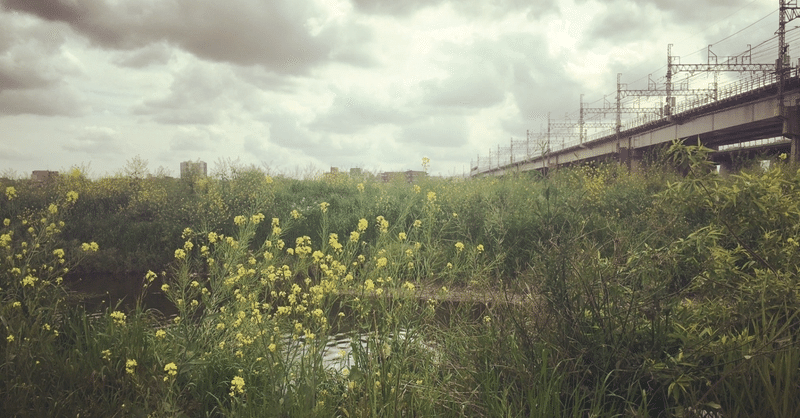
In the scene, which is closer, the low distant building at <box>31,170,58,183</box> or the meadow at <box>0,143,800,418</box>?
the meadow at <box>0,143,800,418</box>

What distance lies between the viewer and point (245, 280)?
462 cm

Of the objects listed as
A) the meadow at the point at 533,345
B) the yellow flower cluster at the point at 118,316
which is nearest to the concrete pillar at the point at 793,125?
the meadow at the point at 533,345

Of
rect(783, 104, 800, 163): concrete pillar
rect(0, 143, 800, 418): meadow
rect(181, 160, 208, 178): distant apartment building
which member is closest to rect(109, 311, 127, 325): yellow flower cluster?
rect(0, 143, 800, 418): meadow

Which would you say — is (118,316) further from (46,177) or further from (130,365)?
(46,177)

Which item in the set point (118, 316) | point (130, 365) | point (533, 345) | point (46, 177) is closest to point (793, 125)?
point (533, 345)

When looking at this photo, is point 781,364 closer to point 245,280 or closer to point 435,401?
point 435,401

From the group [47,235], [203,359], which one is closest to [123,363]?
[203,359]

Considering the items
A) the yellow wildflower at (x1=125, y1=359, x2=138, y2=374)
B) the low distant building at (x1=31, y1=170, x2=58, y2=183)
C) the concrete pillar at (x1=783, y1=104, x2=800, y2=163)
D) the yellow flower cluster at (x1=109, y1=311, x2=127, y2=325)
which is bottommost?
the yellow wildflower at (x1=125, y1=359, x2=138, y2=374)

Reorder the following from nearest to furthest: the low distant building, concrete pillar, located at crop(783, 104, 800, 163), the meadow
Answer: the meadow
the low distant building
concrete pillar, located at crop(783, 104, 800, 163)

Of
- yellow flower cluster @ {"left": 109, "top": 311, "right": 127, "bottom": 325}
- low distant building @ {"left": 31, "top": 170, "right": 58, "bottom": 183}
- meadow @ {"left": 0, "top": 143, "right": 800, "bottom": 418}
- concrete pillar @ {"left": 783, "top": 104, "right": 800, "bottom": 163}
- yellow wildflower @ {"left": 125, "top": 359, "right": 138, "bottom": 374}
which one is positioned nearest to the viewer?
meadow @ {"left": 0, "top": 143, "right": 800, "bottom": 418}

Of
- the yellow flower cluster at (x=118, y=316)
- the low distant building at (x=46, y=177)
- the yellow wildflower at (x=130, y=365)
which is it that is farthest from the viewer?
the low distant building at (x=46, y=177)

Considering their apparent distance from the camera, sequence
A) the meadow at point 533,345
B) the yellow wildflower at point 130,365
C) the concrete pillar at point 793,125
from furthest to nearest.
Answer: the concrete pillar at point 793,125
the yellow wildflower at point 130,365
the meadow at point 533,345

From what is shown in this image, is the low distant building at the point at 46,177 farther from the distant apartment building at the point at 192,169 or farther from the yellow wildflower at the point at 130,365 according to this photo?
the yellow wildflower at the point at 130,365

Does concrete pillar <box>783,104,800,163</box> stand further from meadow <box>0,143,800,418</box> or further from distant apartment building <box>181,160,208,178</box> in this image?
distant apartment building <box>181,160,208,178</box>
